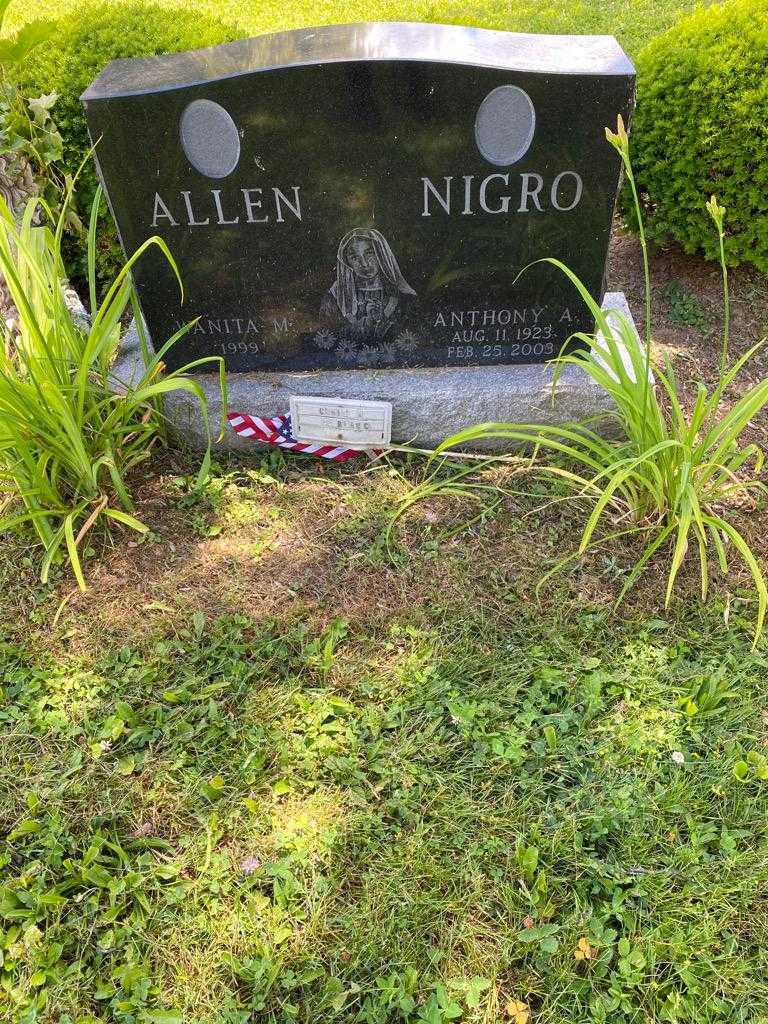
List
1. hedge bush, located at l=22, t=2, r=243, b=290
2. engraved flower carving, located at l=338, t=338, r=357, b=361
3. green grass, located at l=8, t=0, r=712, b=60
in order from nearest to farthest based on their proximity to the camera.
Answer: engraved flower carving, located at l=338, t=338, r=357, b=361, hedge bush, located at l=22, t=2, r=243, b=290, green grass, located at l=8, t=0, r=712, b=60

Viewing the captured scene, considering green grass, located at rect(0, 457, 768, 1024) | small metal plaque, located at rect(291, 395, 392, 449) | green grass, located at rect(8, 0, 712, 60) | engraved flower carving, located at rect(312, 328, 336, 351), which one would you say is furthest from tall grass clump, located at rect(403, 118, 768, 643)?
green grass, located at rect(8, 0, 712, 60)

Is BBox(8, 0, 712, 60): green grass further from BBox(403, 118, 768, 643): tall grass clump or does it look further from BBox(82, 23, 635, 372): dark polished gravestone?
BBox(403, 118, 768, 643): tall grass clump

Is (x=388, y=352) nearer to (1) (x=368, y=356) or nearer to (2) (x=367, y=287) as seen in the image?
(1) (x=368, y=356)

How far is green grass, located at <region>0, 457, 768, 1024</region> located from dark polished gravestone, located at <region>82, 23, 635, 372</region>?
2.29ft

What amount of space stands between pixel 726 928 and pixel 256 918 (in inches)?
40.7

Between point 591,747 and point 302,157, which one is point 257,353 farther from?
point 591,747

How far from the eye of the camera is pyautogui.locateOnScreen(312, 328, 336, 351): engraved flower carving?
9.16 feet

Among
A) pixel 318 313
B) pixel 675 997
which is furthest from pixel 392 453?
pixel 675 997

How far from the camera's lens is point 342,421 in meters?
2.72

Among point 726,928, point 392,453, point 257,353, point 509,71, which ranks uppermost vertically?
point 509,71

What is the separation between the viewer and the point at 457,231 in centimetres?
254

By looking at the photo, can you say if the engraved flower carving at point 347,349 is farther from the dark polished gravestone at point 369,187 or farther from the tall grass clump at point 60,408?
the tall grass clump at point 60,408

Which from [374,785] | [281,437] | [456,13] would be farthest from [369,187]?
[456,13]

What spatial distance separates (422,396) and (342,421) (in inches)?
11.7
